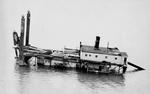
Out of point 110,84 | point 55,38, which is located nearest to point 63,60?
point 110,84

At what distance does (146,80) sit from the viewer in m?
53.4

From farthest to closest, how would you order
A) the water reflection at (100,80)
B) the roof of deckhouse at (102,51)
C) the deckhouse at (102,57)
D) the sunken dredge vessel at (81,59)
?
the roof of deckhouse at (102,51) < the sunken dredge vessel at (81,59) < the deckhouse at (102,57) < the water reflection at (100,80)

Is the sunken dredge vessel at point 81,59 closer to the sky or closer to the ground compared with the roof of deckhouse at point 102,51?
closer to the ground

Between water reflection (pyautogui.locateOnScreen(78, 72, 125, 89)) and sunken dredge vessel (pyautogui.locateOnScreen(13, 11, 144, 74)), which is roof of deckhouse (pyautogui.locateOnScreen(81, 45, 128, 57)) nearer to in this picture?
sunken dredge vessel (pyautogui.locateOnScreen(13, 11, 144, 74))

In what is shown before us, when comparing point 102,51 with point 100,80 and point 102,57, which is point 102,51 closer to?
point 102,57

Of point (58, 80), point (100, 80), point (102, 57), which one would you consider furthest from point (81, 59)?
point (58, 80)

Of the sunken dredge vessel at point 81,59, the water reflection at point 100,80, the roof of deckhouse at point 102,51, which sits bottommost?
the water reflection at point 100,80

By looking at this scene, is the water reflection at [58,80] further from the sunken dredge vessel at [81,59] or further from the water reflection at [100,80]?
the sunken dredge vessel at [81,59]

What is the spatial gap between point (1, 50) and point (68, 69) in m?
11.5

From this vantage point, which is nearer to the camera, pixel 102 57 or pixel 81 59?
pixel 102 57

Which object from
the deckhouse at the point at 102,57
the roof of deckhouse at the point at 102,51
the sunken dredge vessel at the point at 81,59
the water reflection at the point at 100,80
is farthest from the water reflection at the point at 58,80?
the roof of deckhouse at the point at 102,51

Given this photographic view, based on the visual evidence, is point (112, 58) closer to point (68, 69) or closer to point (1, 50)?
point (68, 69)

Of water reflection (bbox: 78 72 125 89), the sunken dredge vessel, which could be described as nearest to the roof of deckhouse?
the sunken dredge vessel

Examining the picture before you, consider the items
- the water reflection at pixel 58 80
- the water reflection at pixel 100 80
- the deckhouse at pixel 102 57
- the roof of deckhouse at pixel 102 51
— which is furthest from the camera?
the roof of deckhouse at pixel 102 51
